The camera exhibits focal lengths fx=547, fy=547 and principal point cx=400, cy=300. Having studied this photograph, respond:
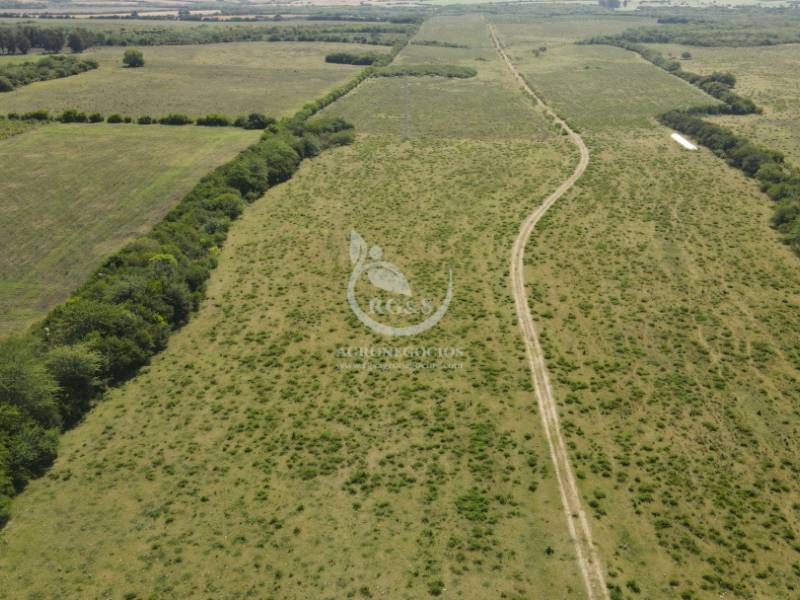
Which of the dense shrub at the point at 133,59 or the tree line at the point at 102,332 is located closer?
the tree line at the point at 102,332

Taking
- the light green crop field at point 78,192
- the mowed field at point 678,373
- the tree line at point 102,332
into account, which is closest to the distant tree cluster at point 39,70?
the light green crop field at point 78,192

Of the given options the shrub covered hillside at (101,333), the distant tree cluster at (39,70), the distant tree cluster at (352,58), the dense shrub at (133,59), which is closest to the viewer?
the shrub covered hillside at (101,333)

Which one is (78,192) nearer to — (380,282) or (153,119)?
(153,119)

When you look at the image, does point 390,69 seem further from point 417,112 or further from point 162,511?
point 162,511

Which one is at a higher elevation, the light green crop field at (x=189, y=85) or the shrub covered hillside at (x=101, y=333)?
the light green crop field at (x=189, y=85)

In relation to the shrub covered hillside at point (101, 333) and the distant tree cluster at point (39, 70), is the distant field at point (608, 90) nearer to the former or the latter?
the shrub covered hillside at point (101, 333)

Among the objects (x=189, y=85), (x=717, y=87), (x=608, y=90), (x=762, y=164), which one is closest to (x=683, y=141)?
(x=762, y=164)

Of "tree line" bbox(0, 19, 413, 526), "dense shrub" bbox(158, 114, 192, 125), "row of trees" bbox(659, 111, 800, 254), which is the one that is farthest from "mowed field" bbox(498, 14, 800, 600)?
"dense shrub" bbox(158, 114, 192, 125)

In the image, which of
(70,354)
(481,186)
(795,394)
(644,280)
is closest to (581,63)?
(481,186)
